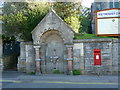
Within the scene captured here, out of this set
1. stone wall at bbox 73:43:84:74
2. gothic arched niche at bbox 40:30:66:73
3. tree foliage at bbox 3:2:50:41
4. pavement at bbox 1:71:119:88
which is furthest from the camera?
tree foliage at bbox 3:2:50:41

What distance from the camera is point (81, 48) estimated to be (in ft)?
42.9

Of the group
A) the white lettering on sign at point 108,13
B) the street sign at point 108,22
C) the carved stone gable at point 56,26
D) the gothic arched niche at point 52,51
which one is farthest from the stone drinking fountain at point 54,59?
the white lettering on sign at point 108,13

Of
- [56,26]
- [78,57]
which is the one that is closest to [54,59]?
[78,57]

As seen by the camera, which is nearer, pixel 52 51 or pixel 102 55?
pixel 102 55

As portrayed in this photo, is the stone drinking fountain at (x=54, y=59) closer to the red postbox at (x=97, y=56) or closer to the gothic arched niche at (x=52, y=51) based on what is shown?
the gothic arched niche at (x=52, y=51)

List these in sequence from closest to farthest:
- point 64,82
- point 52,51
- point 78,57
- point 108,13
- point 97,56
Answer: point 64,82, point 97,56, point 78,57, point 108,13, point 52,51

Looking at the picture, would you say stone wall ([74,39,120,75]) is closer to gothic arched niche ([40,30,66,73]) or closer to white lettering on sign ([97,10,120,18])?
gothic arched niche ([40,30,66,73])

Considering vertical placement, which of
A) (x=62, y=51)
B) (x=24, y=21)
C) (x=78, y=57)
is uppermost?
(x=24, y=21)

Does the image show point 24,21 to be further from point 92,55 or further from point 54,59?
point 92,55

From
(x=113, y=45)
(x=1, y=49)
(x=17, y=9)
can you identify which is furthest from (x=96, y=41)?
(x=1, y=49)

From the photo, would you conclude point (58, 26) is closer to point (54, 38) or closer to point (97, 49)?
point (54, 38)

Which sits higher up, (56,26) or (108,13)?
(108,13)

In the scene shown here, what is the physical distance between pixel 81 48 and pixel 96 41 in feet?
4.81

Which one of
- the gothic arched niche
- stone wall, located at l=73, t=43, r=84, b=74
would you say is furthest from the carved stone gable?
stone wall, located at l=73, t=43, r=84, b=74
